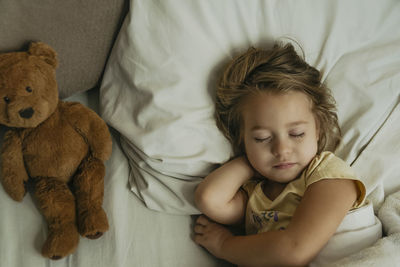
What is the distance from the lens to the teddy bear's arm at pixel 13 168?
3.09ft

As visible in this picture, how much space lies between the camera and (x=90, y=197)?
989 millimetres

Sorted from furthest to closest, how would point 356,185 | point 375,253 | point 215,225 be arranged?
point 215,225
point 356,185
point 375,253

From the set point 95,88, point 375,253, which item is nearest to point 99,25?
point 95,88

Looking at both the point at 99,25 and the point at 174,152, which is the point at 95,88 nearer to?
the point at 99,25

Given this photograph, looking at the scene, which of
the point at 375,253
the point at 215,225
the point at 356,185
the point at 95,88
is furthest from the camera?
the point at 95,88

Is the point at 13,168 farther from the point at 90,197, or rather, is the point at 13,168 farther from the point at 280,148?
the point at 280,148

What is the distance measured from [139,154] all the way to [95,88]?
0.32m

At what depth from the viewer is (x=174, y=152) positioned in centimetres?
→ 102

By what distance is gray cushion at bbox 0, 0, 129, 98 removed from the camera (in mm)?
975

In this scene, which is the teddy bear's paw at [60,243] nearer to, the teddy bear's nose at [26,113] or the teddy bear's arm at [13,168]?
the teddy bear's arm at [13,168]

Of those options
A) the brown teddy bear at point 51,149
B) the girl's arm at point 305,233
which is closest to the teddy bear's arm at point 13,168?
the brown teddy bear at point 51,149

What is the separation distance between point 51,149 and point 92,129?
0.11 metres

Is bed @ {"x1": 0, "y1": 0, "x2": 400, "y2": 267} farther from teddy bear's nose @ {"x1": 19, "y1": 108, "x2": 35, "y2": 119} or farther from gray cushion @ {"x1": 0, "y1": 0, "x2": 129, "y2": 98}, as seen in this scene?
teddy bear's nose @ {"x1": 19, "y1": 108, "x2": 35, "y2": 119}

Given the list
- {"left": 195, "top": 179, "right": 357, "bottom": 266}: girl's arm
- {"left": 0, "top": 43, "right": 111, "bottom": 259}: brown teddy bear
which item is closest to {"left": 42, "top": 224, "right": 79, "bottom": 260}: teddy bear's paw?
{"left": 0, "top": 43, "right": 111, "bottom": 259}: brown teddy bear
